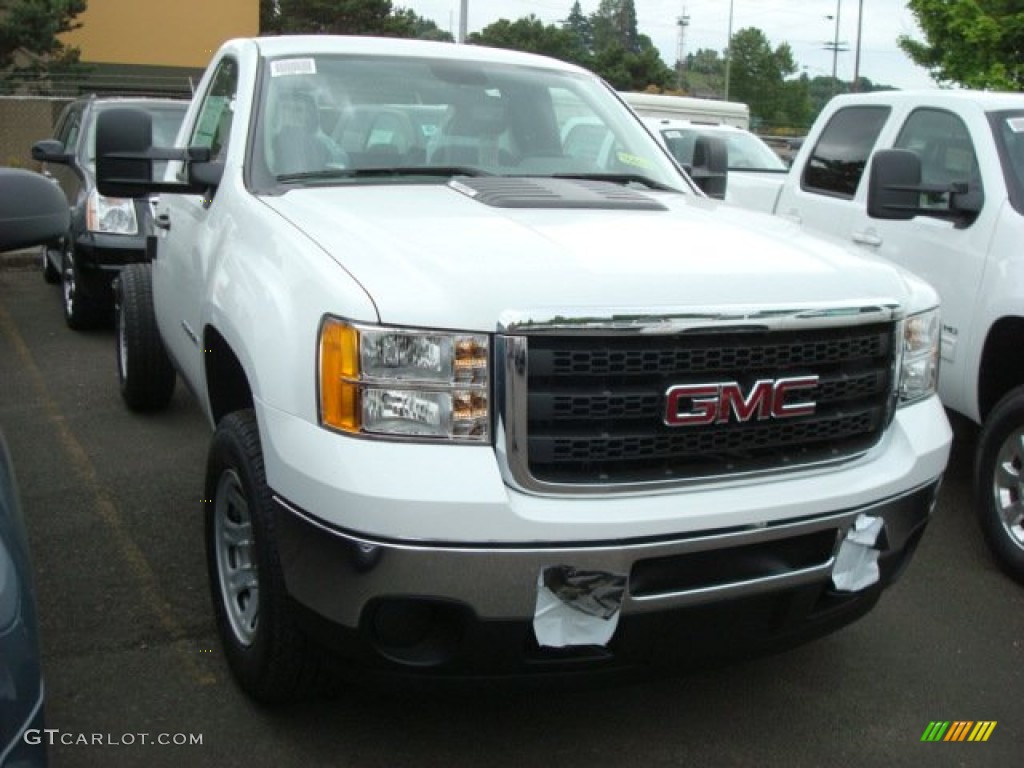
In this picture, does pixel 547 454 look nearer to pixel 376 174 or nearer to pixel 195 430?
pixel 376 174

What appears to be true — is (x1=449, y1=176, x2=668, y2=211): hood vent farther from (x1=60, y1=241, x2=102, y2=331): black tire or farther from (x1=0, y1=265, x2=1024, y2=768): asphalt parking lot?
(x1=60, y1=241, x2=102, y2=331): black tire

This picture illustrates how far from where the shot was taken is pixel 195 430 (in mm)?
6141

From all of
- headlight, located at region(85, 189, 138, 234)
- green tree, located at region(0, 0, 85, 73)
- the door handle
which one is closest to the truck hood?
the door handle

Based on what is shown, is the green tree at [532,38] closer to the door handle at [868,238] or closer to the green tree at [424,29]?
the green tree at [424,29]

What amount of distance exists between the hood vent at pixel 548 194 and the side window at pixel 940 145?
2.31m

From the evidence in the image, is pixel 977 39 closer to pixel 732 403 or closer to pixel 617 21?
pixel 732 403

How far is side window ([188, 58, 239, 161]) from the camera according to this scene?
4315 mm

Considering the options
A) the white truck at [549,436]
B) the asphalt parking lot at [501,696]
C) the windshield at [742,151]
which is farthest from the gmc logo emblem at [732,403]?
the windshield at [742,151]

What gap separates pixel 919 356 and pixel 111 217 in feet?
21.7


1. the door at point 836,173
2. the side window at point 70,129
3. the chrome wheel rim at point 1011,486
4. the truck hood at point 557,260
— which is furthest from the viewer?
the side window at point 70,129

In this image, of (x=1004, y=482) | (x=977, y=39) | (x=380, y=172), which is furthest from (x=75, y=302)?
(x=977, y=39)

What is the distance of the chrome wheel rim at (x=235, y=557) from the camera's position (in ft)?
10.7

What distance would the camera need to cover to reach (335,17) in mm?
49969

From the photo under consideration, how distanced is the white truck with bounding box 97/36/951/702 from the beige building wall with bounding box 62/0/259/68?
111 ft
